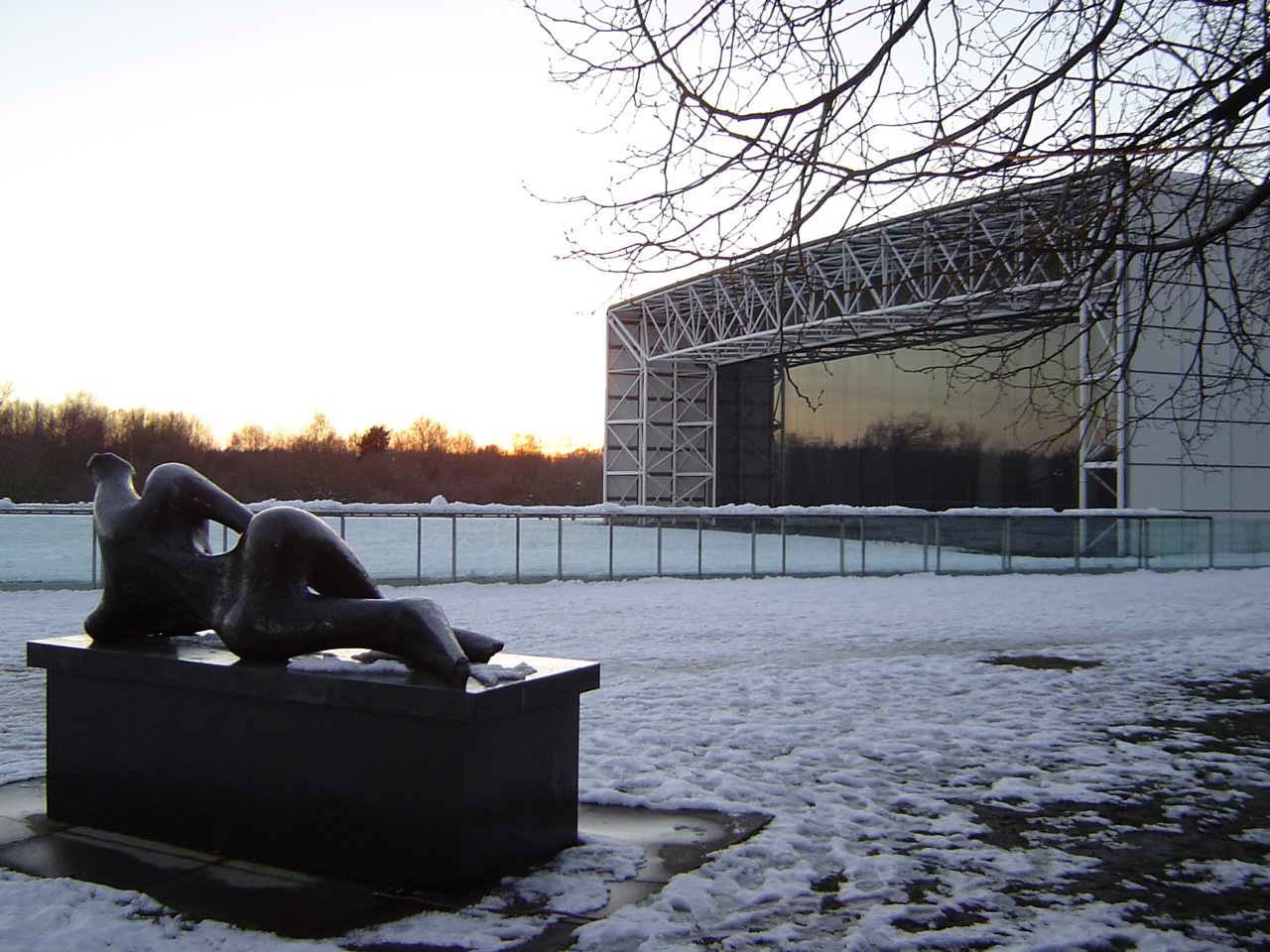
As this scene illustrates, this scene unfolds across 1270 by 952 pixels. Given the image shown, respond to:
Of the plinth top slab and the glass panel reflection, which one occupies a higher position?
the glass panel reflection

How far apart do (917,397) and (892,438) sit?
157cm

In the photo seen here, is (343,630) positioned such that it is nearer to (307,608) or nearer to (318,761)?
(307,608)

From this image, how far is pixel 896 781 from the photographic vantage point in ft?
19.3

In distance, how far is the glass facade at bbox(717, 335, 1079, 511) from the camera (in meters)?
28.2

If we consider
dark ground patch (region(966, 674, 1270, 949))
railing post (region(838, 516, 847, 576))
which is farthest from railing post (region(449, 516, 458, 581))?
dark ground patch (region(966, 674, 1270, 949))

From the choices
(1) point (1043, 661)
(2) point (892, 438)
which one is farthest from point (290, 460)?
(1) point (1043, 661)

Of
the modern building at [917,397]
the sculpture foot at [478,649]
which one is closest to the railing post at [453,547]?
the modern building at [917,397]

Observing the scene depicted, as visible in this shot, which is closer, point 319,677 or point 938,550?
point 319,677

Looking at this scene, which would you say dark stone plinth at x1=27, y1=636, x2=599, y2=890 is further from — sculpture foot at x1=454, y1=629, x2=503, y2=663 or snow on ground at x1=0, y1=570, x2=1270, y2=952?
snow on ground at x1=0, y1=570, x2=1270, y2=952

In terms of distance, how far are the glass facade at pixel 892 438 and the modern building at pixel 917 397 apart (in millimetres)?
65

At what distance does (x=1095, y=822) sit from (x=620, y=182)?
4325 mm

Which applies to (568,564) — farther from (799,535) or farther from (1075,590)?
(1075,590)

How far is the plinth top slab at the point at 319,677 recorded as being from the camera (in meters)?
4.07

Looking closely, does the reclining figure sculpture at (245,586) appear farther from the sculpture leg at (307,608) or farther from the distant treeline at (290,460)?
the distant treeline at (290,460)
